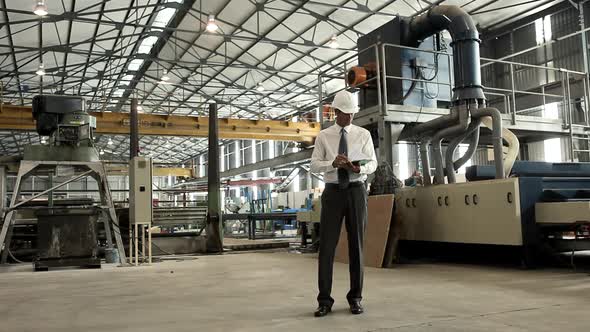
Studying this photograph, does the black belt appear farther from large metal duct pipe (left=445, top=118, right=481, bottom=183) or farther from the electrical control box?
the electrical control box

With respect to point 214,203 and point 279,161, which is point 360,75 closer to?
point 214,203

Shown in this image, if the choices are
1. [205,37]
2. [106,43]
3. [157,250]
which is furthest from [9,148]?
[157,250]

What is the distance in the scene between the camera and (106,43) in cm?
2002

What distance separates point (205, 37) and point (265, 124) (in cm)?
441

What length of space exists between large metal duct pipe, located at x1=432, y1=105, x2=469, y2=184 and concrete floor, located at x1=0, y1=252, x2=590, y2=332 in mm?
1301

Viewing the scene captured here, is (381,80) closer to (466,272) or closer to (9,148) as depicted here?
(466,272)

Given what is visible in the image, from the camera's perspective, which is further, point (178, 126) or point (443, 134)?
point (178, 126)

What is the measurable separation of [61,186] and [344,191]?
20.1 feet

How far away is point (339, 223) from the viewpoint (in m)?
3.78

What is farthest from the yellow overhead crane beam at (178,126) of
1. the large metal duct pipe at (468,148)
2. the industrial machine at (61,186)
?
the large metal duct pipe at (468,148)

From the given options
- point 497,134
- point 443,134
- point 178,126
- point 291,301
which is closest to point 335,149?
point 291,301

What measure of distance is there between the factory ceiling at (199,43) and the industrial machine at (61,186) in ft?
22.2

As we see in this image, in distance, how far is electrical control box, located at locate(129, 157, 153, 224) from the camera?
8.25 metres

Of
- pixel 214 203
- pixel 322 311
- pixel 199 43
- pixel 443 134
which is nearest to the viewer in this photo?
pixel 322 311
